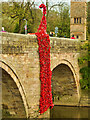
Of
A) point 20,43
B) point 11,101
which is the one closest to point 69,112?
point 11,101

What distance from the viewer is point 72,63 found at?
18031 millimetres

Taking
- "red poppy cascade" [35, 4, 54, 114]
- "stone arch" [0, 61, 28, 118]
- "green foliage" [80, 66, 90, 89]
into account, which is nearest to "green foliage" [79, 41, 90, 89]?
"green foliage" [80, 66, 90, 89]

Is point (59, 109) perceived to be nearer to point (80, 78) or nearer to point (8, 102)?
point (80, 78)

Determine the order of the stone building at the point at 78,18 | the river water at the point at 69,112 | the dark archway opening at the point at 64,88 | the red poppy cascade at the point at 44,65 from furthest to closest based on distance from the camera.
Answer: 1. the stone building at the point at 78,18
2. the dark archway opening at the point at 64,88
3. the river water at the point at 69,112
4. the red poppy cascade at the point at 44,65

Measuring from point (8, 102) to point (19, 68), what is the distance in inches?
73.1

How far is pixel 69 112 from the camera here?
17375mm

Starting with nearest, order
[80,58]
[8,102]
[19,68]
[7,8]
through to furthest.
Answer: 1. [19,68]
2. [8,102]
3. [80,58]
4. [7,8]

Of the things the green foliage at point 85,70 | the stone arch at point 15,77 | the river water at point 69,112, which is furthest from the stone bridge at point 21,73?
the green foliage at point 85,70

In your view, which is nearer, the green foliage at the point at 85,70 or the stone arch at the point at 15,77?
the stone arch at the point at 15,77

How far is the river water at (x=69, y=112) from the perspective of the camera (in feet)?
54.4

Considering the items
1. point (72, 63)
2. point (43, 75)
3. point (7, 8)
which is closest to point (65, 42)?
point (72, 63)

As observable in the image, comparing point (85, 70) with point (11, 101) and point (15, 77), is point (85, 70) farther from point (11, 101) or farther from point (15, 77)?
point (15, 77)

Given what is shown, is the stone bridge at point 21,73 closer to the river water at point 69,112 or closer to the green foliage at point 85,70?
the river water at point 69,112

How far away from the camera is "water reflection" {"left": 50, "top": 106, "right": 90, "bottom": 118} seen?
1660cm
